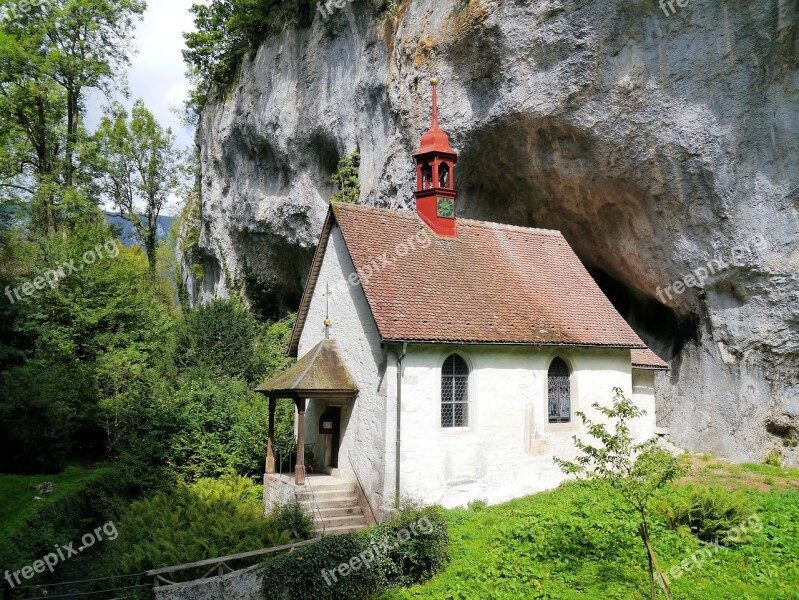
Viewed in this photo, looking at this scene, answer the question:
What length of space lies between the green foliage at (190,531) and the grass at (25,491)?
1937mm

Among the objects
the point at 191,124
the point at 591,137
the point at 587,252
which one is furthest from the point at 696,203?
the point at 191,124

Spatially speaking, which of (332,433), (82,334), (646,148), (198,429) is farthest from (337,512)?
(82,334)

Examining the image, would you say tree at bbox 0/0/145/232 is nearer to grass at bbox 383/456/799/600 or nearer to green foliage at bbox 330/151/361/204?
green foliage at bbox 330/151/361/204

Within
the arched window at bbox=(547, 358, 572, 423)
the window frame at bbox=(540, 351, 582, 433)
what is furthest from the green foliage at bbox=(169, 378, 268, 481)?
the arched window at bbox=(547, 358, 572, 423)

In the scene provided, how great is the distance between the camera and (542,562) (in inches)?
451

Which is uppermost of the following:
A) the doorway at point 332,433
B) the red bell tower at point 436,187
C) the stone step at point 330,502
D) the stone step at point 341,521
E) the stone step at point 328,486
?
the red bell tower at point 436,187

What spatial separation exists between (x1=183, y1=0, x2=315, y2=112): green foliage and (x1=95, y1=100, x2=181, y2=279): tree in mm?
4956

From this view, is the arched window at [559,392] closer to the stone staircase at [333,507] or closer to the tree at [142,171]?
the stone staircase at [333,507]

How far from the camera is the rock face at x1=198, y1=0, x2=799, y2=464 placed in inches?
672

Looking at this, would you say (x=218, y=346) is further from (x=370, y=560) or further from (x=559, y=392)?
(x=370, y=560)

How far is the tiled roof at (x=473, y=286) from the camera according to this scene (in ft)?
48.8

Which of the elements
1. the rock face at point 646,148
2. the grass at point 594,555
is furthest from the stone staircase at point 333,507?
the rock face at point 646,148

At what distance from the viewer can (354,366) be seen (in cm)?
1562

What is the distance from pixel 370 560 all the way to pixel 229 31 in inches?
1165
